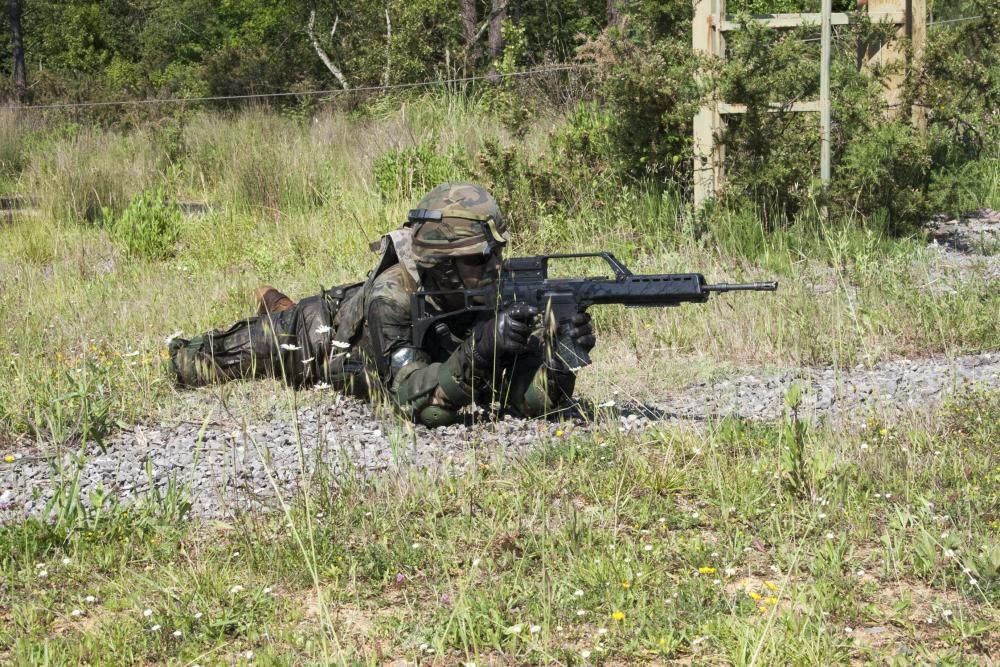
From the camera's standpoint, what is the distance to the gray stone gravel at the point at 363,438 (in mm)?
4301

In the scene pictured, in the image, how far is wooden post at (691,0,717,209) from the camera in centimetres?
809

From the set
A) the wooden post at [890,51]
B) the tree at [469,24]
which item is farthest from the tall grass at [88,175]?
the tree at [469,24]

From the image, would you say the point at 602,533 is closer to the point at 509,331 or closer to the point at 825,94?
the point at 509,331

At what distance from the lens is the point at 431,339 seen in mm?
5195

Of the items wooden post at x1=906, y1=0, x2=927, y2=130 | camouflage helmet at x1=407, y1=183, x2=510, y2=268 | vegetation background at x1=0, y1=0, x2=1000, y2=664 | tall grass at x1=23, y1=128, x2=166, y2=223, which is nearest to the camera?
vegetation background at x1=0, y1=0, x2=1000, y2=664

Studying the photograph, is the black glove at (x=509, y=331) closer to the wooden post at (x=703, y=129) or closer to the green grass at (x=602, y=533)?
the green grass at (x=602, y=533)

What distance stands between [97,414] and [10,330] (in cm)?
201

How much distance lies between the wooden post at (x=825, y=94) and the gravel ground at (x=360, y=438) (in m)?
2.49

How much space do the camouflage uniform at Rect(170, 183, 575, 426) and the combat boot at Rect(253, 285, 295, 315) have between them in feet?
2.91

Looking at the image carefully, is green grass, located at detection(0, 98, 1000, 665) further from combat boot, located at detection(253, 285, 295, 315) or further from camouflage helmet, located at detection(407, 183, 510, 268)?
camouflage helmet, located at detection(407, 183, 510, 268)

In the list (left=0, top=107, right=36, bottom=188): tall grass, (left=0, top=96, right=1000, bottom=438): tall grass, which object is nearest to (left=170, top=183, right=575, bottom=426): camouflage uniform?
(left=0, top=96, right=1000, bottom=438): tall grass

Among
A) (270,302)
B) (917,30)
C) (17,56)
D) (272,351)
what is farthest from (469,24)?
(272,351)

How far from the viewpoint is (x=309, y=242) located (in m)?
8.91

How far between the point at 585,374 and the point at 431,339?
948 mm
